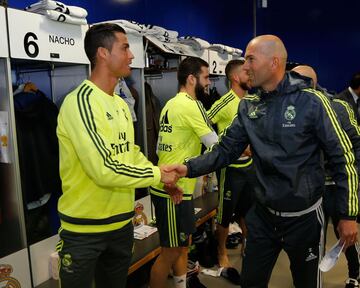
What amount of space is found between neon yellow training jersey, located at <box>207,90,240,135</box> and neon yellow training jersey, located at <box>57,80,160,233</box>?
1587 millimetres

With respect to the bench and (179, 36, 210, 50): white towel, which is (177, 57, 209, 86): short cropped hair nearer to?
the bench

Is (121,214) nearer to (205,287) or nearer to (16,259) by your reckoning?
(16,259)

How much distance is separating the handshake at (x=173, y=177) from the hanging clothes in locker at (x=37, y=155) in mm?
897

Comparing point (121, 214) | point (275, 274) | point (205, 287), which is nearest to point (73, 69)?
point (121, 214)

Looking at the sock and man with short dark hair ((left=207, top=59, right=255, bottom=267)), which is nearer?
the sock

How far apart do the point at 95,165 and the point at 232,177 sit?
1.82 m

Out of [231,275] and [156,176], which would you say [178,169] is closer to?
[156,176]

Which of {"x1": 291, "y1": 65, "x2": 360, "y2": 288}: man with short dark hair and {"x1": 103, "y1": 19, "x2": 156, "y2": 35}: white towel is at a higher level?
{"x1": 103, "y1": 19, "x2": 156, "y2": 35}: white towel

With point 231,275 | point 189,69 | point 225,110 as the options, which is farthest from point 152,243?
point 189,69

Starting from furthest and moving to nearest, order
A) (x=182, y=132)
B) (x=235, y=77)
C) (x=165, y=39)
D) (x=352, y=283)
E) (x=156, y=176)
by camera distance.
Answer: (x=165, y=39)
(x=235, y=77)
(x=352, y=283)
(x=182, y=132)
(x=156, y=176)

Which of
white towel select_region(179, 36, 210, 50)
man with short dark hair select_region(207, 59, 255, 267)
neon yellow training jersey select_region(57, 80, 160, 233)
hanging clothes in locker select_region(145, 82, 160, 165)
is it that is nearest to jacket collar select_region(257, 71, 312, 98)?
neon yellow training jersey select_region(57, 80, 160, 233)

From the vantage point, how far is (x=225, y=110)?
3.26m

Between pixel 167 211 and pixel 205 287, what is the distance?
3.01 ft

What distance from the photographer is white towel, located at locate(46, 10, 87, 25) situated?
7.47ft
